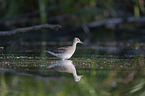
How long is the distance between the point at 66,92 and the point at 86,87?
29cm

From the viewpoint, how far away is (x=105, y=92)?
2514 millimetres

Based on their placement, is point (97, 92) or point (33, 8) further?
point (33, 8)

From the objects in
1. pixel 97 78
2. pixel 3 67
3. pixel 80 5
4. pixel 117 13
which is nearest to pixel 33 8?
pixel 80 5

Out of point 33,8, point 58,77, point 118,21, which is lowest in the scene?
point 58,77

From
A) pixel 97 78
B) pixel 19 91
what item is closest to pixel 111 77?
pixel 97 78

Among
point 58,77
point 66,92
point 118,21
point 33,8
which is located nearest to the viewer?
point 66,92

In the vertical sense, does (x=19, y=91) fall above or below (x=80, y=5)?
below

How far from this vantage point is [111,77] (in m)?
3.18

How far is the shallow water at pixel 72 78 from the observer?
2.54m

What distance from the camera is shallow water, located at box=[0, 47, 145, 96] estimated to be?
100 inches

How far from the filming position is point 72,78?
3.14 metres

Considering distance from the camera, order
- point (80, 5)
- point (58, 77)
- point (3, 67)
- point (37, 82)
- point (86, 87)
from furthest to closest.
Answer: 1. point (80, 5)
2. point (3, 67)
3. point (58, 77)
4. point (37, 82)
5. point (86, 87)

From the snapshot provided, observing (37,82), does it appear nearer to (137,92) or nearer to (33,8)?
(137,92)

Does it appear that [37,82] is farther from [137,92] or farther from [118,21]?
[118,21]
